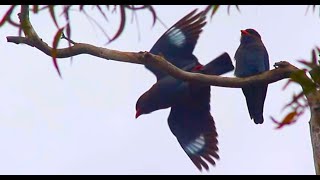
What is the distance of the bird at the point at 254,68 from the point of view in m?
4.76

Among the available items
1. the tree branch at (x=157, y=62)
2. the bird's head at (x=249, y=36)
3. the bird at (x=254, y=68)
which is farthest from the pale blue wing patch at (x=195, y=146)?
the tree branch at (x=157, y=62)

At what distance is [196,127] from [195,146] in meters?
0.16

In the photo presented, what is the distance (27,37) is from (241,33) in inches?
103

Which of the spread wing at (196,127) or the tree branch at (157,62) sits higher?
the tree branch at (157,62)

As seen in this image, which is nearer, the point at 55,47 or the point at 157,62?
the point at 55,47

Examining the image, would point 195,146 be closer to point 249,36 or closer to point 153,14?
point 249,36

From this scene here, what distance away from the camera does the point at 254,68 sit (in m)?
4.79

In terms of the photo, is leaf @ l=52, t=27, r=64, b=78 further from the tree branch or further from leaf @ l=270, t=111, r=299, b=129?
the tree branch

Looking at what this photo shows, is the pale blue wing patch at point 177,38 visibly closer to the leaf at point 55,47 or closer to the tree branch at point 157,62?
the tree branch at point 157,62

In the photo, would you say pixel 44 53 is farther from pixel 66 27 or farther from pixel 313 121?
pixel 66 27

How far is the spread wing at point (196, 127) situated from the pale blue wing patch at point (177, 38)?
0.46 m

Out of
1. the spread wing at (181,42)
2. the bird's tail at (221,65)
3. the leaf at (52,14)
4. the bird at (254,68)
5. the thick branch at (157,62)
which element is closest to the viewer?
the leaf at (52,14)

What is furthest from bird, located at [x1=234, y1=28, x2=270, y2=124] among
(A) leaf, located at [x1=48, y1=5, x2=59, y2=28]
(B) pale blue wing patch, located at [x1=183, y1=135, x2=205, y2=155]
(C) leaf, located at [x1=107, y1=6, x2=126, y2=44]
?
(A) leaf, located at [x1=48, y1=5, x2=59, y2=28]

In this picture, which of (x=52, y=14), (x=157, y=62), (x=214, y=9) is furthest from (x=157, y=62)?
(x=52, y=14)
